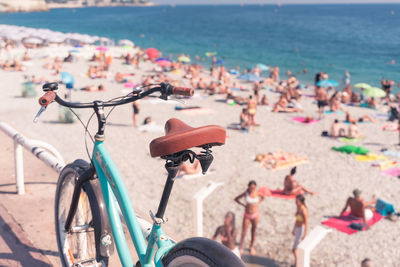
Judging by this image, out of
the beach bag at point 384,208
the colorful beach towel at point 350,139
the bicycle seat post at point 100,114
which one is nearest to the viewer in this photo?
the bicycle seat post at point 100,114

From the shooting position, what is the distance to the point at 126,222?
2072mm

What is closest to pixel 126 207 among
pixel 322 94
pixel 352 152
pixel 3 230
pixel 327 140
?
pixel 3 230

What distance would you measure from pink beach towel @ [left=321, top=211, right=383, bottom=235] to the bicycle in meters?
7.89

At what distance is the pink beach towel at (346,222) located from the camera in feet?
31.7

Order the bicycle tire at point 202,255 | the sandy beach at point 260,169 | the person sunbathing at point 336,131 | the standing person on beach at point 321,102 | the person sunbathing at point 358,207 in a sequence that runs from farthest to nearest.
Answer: the standing person on beach at point 321,102, the person sunbathing at point 336,131, the person sunbathing at point 358,207, the sandy beach at point 260,169, the bicycle tire at point 202,255

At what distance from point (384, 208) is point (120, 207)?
977 centimetres

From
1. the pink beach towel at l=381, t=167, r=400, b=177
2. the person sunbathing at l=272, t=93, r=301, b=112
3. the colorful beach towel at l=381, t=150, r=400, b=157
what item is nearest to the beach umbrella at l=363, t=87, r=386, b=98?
the person sunbathing at l=272, t=93, r=301, b=112

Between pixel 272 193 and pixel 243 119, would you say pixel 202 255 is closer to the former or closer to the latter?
pixel 272 193

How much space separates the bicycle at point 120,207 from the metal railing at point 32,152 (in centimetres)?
40

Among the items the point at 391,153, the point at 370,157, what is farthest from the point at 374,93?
the point at 370,157

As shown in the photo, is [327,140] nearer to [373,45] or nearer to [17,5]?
[373,45]

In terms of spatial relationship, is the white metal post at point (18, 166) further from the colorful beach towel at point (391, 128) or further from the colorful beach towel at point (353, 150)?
the colorful beach towel at point (391, 128)

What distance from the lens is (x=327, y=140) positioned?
1662 cm

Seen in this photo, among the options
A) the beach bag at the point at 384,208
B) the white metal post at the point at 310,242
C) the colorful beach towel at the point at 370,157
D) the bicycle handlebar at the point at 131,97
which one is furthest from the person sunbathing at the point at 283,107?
the bicycle handlebar at the point at 131,97
